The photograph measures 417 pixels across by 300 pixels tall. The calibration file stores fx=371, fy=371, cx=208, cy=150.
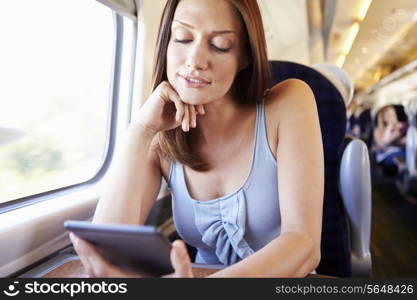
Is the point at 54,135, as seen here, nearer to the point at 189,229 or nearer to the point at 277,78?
the point at 189,229

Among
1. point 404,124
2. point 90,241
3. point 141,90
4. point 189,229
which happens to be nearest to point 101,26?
point 141,90

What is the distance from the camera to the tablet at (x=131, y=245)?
1.16 ft

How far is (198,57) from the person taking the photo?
54 cm


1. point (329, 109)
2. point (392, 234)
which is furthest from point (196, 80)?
point (392, 234)

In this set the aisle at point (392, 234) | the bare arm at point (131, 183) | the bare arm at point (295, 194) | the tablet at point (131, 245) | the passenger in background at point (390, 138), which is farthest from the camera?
the passenger in background at point (390, 138)

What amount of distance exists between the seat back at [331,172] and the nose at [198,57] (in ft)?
1.35

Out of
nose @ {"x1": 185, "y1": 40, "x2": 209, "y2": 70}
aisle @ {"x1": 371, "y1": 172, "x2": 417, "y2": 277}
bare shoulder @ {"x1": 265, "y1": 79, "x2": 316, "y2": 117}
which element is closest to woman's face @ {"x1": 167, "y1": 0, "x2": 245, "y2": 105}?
nose @ {"x1": 185, "y1": 40, "x2": 209, "y2": 70}

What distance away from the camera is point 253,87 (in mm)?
673

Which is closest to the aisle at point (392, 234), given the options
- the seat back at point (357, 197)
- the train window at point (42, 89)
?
the seat back at point (357, 197)

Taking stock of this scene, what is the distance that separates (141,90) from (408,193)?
9.62 feet

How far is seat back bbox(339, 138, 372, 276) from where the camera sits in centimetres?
85

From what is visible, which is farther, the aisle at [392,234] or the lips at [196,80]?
the aisle at [392,234]

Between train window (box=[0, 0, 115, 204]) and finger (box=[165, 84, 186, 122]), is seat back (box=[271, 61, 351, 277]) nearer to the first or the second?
finger (box=[165, 84, 186, 122])

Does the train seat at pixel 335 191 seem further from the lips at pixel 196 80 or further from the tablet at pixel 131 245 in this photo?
the tablet at pixel 131 245
